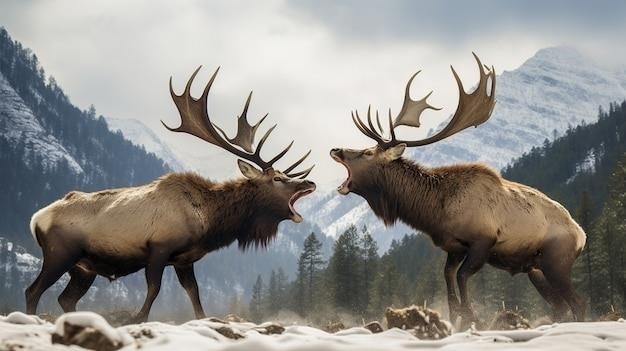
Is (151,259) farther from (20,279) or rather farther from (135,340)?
(20,279)

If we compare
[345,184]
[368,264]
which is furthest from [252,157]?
[368,264]

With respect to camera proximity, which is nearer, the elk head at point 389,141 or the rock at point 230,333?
the rock at point 230,333

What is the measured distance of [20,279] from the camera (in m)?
166

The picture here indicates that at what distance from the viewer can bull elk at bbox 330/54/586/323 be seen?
8586 millimetres

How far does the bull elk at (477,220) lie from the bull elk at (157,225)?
1435mm

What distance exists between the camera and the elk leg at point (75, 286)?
942cm

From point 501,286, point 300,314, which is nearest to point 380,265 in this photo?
point 300,314

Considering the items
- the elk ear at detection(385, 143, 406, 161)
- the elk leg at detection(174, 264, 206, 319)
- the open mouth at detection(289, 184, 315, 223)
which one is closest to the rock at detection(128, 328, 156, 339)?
the elk leg at detection(174, 264, 206, 319)

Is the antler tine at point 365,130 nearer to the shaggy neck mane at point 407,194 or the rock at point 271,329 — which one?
the shaggy neck mane at point 407,194

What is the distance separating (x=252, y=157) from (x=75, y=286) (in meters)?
3.23

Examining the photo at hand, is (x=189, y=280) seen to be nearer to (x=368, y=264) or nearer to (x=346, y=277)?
(x=346, y=277)

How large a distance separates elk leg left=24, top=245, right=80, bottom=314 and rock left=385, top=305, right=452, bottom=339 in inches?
198

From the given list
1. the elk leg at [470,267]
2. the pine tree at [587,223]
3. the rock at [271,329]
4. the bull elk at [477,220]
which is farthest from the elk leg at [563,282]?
the pine tree at [587,223]

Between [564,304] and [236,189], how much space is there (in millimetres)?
4842
